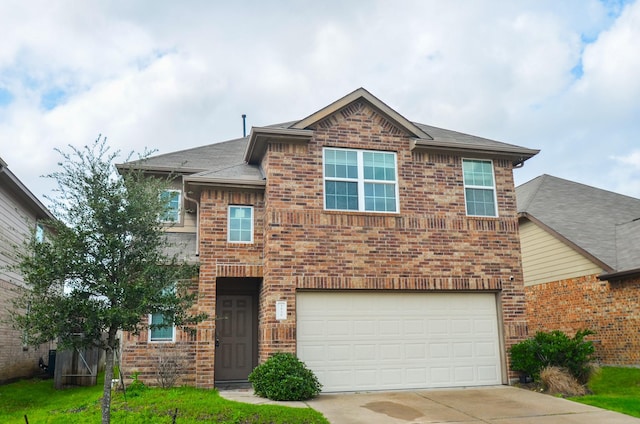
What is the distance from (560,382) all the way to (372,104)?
7682mm

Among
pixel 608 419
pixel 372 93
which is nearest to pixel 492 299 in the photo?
pixel 608 419

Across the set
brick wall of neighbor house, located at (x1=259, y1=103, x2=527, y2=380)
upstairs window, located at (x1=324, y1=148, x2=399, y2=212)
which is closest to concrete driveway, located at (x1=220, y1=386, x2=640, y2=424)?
brick wall of neighbor house, located at (x1=259, y1=103, x2=527, y2=380)

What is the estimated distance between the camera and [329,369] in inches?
481

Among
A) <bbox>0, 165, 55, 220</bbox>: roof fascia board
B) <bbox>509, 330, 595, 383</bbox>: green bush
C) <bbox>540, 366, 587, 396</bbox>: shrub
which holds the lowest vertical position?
<bbox>540, 366, 587, 396</bbox>: shrub

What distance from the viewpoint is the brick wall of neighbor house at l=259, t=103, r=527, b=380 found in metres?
12.4

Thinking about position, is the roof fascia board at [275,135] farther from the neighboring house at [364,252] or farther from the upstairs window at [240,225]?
Answer: the upstairs window at [240,225]

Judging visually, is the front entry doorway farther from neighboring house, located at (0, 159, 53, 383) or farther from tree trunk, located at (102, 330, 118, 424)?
tree trunk, located at (102, 330, 118, 424)

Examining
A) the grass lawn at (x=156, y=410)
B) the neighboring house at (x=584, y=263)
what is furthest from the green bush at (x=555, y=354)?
the grass lawn at (x=156, y=410)

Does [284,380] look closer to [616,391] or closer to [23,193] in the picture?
[616,391]

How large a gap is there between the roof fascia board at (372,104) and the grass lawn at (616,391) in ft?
22.5

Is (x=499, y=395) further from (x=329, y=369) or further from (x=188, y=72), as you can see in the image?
(x=188, y=72)

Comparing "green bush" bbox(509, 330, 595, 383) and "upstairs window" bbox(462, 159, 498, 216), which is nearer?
→ "green bush" bbox(509, 330, 595, 383)

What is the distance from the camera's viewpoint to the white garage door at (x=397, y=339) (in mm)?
12320

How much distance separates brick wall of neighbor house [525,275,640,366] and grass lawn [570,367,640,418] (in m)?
0.68
